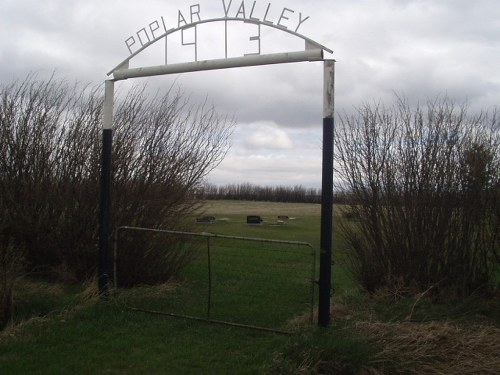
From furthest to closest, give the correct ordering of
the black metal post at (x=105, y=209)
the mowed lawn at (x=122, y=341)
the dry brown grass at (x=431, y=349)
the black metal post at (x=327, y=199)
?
the black metal post at (x=105, y=209) → the black metal post at (x=327, y=199) → the mowed lawn at (x=122, y=341) → the dry brown grass at (x=431, y=349)

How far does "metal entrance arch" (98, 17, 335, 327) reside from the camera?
19.2 feet

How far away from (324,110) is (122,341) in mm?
3456

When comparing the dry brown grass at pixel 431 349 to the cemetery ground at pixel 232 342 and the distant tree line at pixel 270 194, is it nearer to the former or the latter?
the cemetery ground at pixel 232 342

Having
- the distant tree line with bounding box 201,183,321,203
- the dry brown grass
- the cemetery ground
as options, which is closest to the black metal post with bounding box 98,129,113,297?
the cemetery ground

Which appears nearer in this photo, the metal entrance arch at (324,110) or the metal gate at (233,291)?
the metal entrance arch at (324,110)

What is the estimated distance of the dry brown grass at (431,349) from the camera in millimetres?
5191

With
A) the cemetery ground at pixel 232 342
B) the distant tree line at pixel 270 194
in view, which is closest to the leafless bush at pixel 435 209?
the cemetery ground at pixel 232 342

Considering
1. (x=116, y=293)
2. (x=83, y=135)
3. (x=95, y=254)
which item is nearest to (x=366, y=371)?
(x=116, y=293)

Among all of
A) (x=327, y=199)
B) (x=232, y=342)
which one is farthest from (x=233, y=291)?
(x=327, y=199)

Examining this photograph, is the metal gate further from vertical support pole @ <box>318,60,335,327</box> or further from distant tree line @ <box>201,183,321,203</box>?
distant tree line @ <box>201,183,321,203</box>

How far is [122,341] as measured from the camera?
6117 millimetres

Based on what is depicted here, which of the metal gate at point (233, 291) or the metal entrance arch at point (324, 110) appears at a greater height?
the metal entrance arch at point (324, 110)

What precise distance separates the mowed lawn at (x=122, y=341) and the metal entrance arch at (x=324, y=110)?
489 millimetres

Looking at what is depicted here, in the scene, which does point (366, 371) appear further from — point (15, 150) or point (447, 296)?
point (15, 150)
